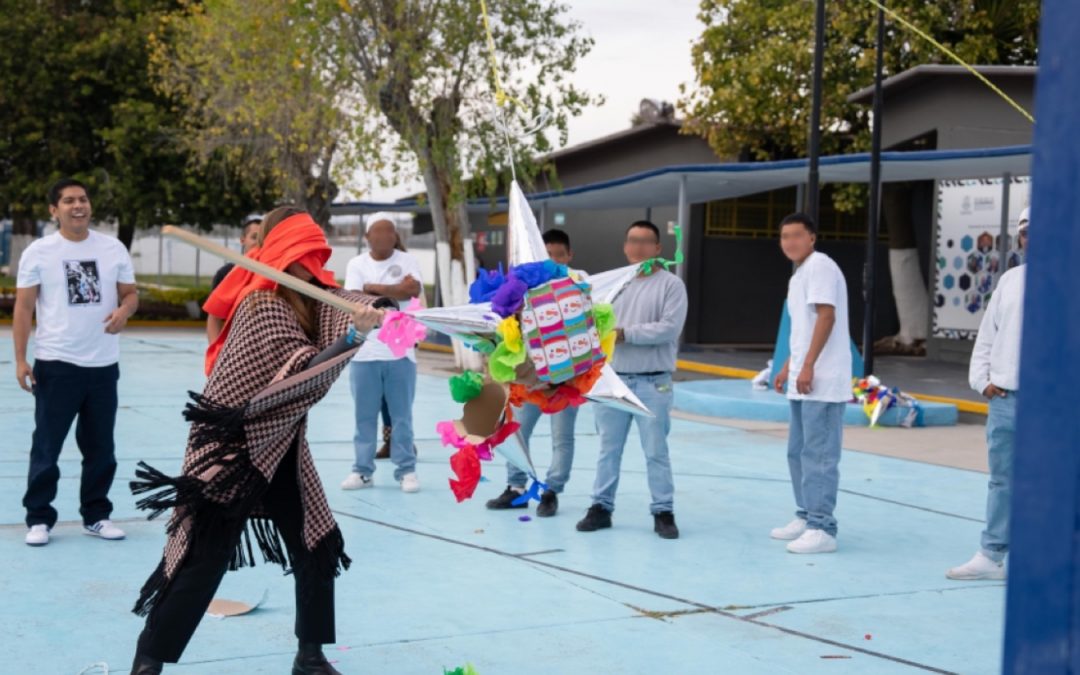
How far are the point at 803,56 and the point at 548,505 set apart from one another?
1520 centimetres

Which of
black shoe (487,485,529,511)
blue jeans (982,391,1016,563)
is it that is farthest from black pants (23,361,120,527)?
blue jeans (982,391,1016,563)

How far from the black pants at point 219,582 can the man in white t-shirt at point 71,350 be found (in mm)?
2590

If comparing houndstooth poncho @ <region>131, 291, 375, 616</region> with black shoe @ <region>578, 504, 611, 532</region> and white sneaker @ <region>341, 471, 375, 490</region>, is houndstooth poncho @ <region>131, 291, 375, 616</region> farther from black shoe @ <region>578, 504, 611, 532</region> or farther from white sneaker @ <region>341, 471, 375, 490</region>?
white sneaker @ <region>341, 471, 375, 490</region>

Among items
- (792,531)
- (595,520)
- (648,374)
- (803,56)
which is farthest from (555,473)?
(803,56)

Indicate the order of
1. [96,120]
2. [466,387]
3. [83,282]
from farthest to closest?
1. [96,120]
2. [83,282]
3. [466,387]

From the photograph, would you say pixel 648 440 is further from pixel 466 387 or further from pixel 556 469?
pixel 466 387

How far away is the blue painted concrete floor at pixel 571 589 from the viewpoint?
4.93 m

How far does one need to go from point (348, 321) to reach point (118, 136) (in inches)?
997

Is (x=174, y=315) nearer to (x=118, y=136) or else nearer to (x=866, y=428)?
(x=118, y=136)

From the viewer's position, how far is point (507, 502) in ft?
26.1

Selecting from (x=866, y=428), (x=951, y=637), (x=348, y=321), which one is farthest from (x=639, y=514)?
(x=866, y=428)

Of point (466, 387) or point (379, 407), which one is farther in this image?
point (379, 407)

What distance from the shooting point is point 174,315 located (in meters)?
28.8

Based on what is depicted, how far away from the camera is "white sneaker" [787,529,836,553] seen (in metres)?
6.87
